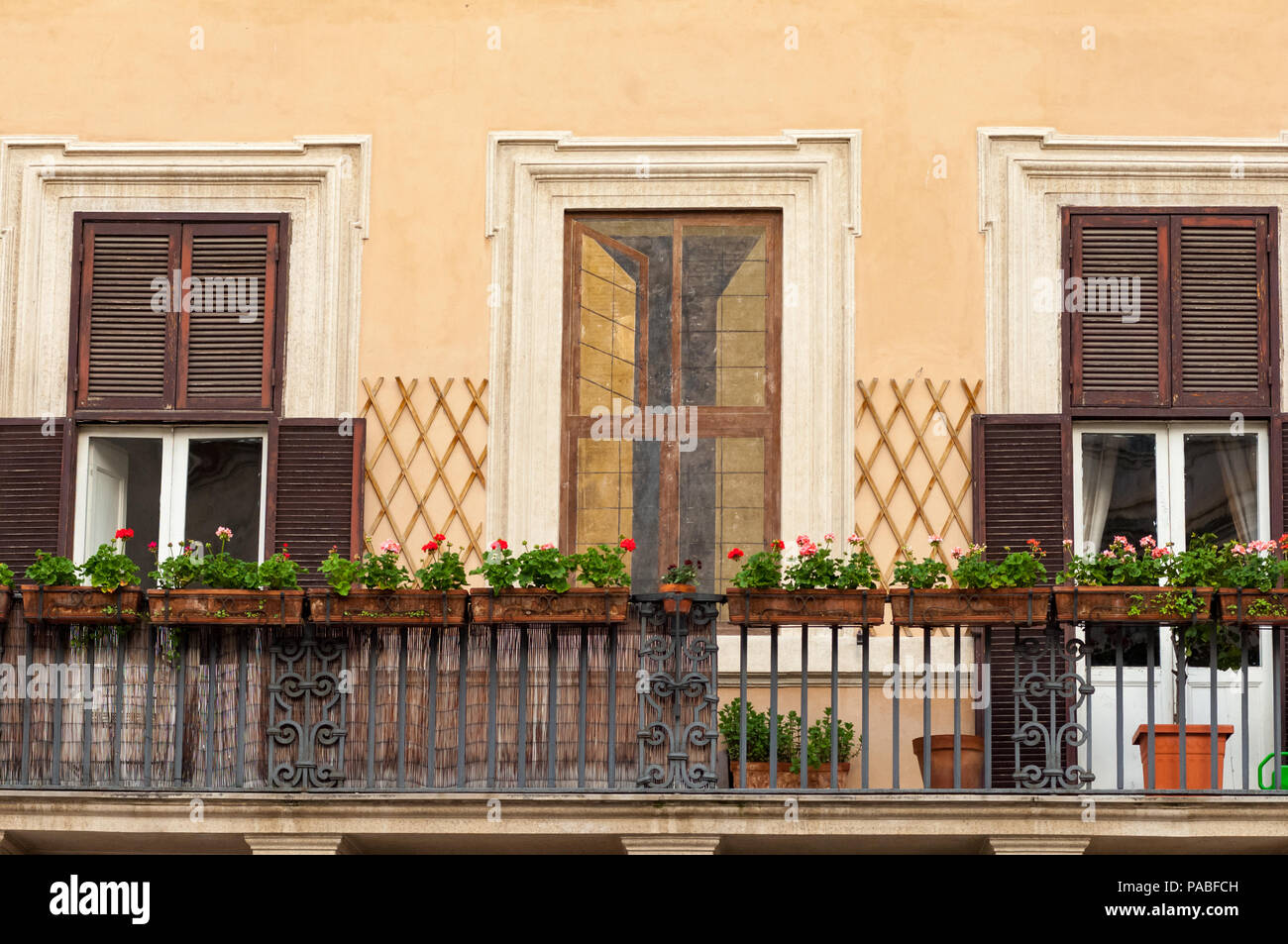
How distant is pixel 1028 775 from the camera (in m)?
9.50

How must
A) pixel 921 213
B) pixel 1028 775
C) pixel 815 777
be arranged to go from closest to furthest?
pixel 1028 775, pixel 815 777, pixel 921 213

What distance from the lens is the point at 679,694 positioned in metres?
9.48

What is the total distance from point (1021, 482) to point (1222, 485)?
3.32 feet

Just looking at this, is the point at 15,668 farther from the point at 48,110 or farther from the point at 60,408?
the point at 48,110

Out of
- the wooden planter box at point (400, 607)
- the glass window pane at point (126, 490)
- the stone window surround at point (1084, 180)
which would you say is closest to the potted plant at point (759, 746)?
the wooden planter box at point (400, 607)

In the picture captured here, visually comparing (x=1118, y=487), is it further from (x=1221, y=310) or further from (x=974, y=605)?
(x=974, y=605)

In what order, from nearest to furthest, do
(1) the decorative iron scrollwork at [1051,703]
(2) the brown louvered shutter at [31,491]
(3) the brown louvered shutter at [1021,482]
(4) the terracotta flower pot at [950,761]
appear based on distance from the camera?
(1) the decorative iron scrollwork at [1051,703]
(4) the terracotta flower pot at [950,761]
(3) the brown louvered shutter at [1021,482]
(2) the brown louvered shutter at [31,491]

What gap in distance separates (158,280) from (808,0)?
3440 mm

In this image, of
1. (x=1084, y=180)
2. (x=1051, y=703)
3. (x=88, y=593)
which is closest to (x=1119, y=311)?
(x=1084, y=180)

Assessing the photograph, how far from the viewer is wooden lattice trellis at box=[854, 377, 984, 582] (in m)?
10.9

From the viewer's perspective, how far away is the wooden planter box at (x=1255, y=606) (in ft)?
31.2

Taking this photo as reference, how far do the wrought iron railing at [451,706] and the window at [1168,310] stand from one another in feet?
5.37

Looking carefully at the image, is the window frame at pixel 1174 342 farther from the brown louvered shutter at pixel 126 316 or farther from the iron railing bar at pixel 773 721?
the brown louvered shutter at pixel 126 316
